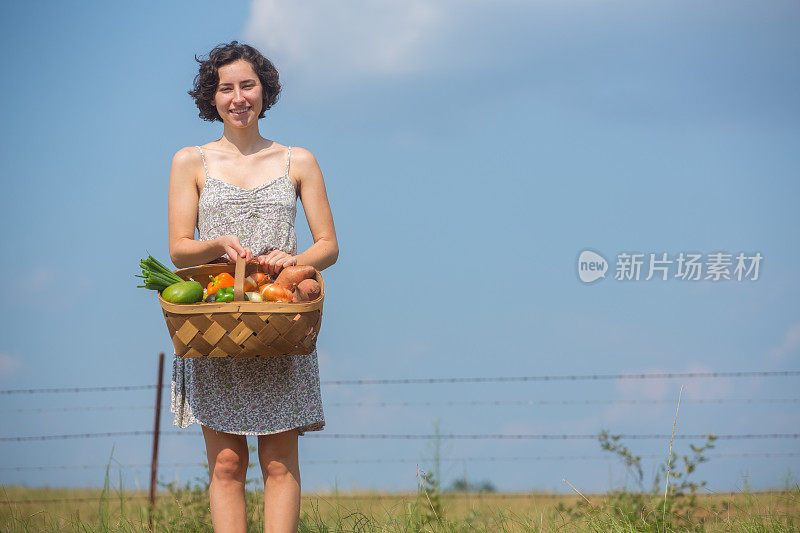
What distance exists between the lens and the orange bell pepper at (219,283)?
3.08 m

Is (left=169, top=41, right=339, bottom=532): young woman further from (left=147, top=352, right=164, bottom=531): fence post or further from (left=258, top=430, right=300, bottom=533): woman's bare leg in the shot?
(left=147, top=352, right=164, bottom=531): fence post

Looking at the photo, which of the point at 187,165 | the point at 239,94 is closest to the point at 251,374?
the point at 187,165

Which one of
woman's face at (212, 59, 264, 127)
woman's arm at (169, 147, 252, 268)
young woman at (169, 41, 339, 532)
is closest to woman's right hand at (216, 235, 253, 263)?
young woman at (169, 41, 339, 532)

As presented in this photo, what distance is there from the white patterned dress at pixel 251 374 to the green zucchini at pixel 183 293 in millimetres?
450

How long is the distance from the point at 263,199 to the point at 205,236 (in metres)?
0.29

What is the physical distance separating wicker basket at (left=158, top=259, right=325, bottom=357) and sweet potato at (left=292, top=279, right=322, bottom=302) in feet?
0.14

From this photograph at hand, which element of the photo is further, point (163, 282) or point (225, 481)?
point (225, 481)

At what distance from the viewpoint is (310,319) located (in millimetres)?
2941

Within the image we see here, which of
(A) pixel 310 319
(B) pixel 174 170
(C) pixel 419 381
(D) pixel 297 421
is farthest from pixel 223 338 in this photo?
(C) pixel 419 381

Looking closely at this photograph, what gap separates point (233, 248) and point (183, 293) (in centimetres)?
30

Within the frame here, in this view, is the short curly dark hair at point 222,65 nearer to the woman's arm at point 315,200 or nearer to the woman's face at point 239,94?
the woman's face at point 239,94

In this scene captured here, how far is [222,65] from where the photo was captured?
3537 mm

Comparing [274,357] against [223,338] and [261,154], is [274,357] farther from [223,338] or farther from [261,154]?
[261,154]

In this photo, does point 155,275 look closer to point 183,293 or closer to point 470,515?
point 183,293
